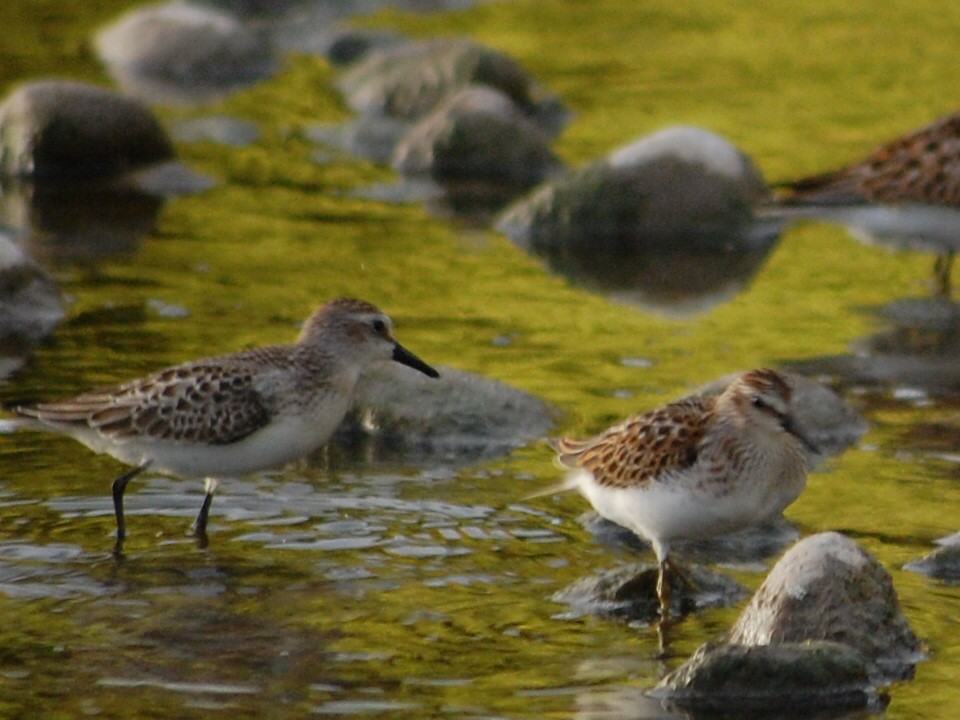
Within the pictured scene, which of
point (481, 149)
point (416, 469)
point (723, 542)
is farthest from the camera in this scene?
point (481, 149)

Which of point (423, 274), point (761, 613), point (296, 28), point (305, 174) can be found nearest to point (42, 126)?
point (305, 174)

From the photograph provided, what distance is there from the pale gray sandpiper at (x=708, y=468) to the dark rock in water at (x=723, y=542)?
91 cm

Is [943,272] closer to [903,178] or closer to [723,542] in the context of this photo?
[903,178]

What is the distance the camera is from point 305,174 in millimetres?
20234

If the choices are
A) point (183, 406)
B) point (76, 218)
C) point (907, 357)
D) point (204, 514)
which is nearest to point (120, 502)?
point (204, 514)

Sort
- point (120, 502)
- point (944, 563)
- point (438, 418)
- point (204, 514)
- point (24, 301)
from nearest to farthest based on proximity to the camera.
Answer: point (944, 563) → point (120, 502) → point (204, 514) → point (438, 418) → point (24, 301)

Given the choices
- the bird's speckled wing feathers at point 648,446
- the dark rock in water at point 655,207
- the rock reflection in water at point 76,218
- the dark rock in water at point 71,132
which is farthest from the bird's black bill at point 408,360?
the dark rock in water at point 71,132

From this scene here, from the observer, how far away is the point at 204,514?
416 inches

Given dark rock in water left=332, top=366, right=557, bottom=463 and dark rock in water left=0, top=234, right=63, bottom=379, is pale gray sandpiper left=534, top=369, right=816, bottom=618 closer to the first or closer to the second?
dark rock in water left=332, top=366, right=557, bottom=463

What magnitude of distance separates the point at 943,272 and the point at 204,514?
830 centimetres

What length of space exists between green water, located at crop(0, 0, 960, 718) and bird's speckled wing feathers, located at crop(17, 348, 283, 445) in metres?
0.59

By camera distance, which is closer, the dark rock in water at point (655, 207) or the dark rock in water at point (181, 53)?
the dark rock in water at point (655, 207)

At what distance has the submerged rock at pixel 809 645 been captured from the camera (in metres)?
8.24

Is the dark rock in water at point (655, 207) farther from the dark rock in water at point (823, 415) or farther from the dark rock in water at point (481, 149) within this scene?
the dark rock in water at point (823, 415)
